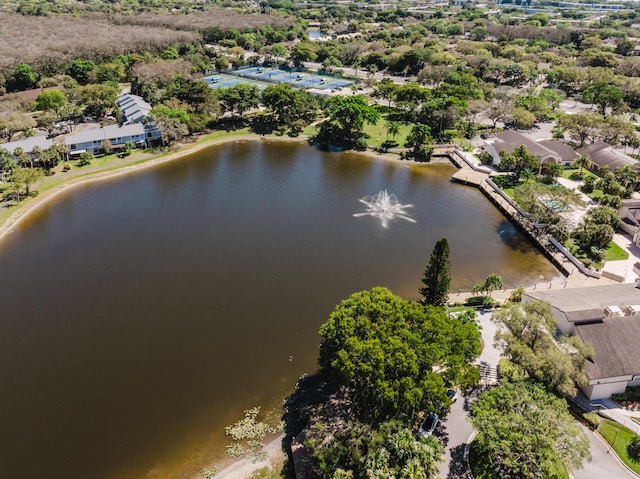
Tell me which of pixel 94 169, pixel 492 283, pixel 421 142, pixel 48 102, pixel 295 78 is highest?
pixel 48 102

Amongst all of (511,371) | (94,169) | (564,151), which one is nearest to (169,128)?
(94,169)

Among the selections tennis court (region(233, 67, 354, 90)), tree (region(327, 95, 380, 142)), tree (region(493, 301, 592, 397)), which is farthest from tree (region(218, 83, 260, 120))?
tree (region(493, 301, 592, 397))

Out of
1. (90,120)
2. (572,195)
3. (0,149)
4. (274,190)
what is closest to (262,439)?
(274,190)

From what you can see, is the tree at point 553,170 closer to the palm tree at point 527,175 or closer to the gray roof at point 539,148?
the gray roof at point 539,148

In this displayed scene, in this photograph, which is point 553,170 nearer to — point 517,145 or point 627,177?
point 517,145

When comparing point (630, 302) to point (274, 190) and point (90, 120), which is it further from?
point (90, 120)

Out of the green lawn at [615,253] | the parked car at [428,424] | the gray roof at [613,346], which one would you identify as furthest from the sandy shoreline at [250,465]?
the green lawn at [615,253]

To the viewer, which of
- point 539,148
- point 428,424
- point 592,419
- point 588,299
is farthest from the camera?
point 539,148
